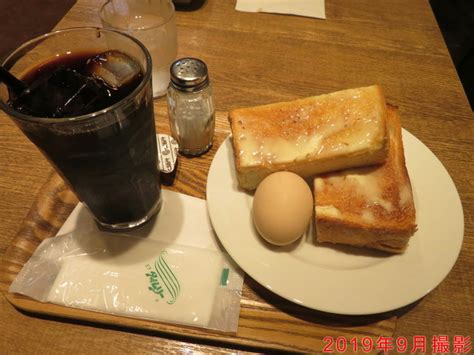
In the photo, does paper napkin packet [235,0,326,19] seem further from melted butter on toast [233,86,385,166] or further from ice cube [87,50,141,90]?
ice cube [87,50,141,90]

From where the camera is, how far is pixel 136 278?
0.67 metres

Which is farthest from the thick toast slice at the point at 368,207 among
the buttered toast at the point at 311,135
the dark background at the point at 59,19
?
the dark background at the point at 59,19

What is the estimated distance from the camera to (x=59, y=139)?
53 centimetres

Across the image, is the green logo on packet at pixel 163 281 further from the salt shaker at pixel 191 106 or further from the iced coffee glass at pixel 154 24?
the iced coffee glass at pixel 154 24

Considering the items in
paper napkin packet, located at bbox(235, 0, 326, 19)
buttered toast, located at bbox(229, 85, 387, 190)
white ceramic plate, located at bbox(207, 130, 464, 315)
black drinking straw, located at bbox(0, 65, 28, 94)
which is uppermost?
black drinking straw, located at bbox(0, 65, 28, 94)

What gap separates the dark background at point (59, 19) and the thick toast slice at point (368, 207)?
1.04 m

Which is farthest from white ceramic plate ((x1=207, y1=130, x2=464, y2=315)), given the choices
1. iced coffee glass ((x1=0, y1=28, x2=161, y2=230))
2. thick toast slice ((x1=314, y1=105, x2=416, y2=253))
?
iced coffee glass ((x1=0, y1=28, x2=161, y2=230))

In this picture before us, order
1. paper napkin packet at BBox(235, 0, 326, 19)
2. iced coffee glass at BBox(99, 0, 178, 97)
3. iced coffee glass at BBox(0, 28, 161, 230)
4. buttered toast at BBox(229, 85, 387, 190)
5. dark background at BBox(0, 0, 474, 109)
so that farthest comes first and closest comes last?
dark background at BBox(0, 0, 474, 109) → paper napkin packet at BBox(235, 0, 326, 19) → iced coffee glass at BBox(99, 0, 178, 97) → buttered toast at BBox(229, 85, 387, 190) → iced coffee glass at BBox(0, 28, 161, 230)

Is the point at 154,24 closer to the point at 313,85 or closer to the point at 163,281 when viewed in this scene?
the point at 313,85

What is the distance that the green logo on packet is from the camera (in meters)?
0.65

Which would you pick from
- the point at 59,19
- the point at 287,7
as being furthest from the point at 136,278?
the point at 59,19

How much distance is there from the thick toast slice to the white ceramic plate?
36 millimetres

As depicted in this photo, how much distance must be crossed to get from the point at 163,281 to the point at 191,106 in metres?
0.42

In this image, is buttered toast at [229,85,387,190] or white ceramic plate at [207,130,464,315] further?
buttered toast at [229,85,387,190]
